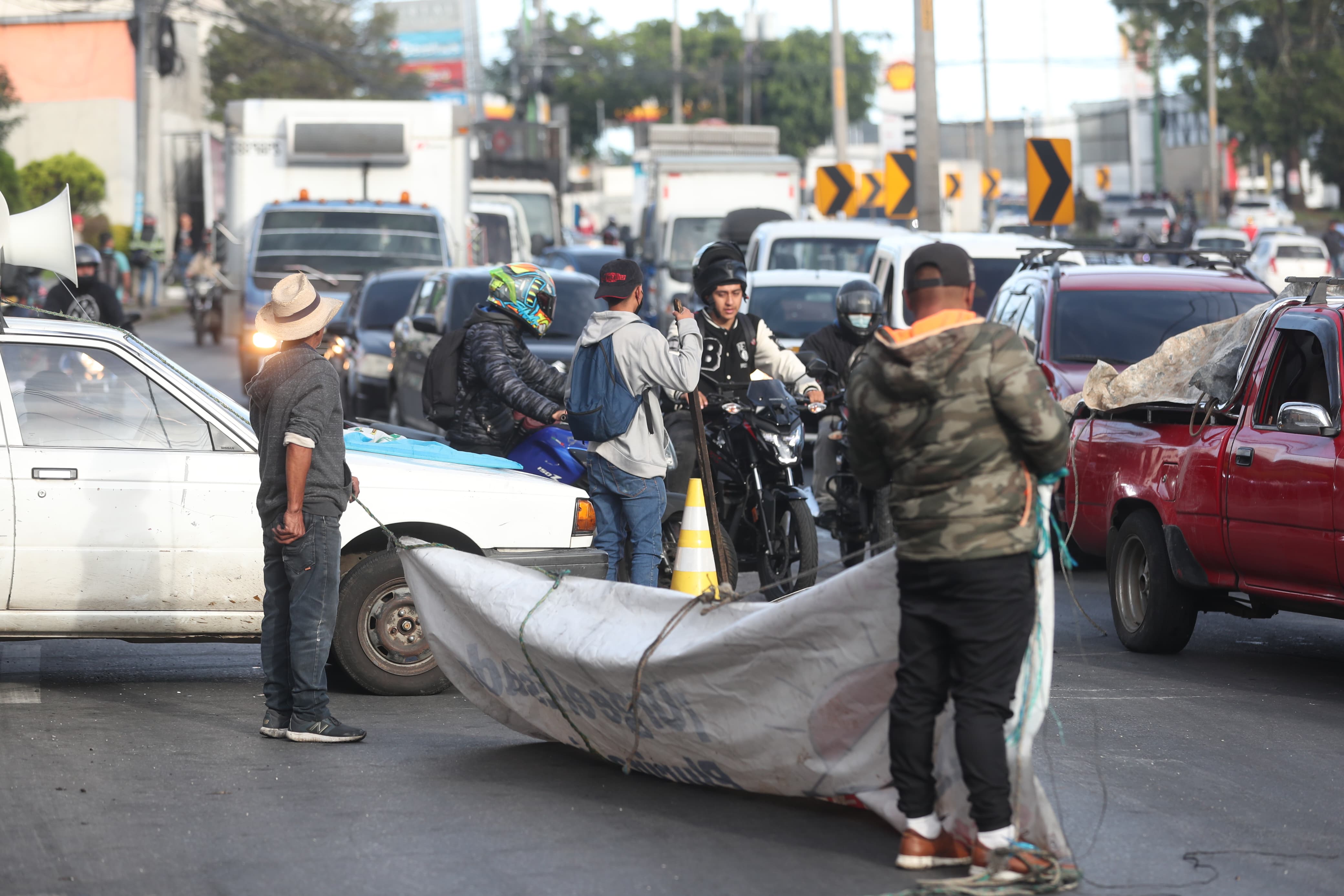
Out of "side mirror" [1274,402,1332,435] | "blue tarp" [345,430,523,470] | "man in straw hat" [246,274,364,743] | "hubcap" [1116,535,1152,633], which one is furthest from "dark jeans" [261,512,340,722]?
"hubcap" [1116,535,1152,633]

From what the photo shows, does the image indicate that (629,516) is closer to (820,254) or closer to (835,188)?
(820,254)

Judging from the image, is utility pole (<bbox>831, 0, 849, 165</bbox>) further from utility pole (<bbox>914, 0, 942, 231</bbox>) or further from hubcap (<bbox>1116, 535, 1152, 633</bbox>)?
hubcap (<bbox>1116, 535, 1152, 633</bbox>)

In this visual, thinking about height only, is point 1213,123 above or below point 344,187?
above

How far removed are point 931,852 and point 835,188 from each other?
23552 millimetres

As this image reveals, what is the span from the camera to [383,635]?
7.57 m

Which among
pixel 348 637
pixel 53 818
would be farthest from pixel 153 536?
pixel 53 818

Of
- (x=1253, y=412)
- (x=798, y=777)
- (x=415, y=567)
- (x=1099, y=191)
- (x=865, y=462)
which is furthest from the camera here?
(x=1099, y=191)

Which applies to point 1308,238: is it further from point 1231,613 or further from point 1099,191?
point 1099,191

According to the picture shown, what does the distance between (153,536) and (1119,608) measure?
15.4 feet

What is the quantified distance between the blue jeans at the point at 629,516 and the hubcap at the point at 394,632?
865mm

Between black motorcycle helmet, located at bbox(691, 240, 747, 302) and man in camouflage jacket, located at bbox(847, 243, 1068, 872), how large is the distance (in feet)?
14.5

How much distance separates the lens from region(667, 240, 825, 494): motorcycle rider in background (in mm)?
9406

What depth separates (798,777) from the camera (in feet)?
17.9

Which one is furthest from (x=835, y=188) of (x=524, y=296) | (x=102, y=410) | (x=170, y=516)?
(x=170, y=516)
